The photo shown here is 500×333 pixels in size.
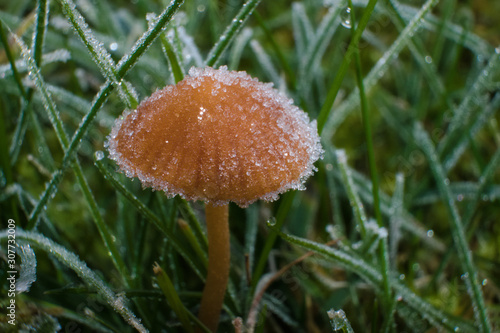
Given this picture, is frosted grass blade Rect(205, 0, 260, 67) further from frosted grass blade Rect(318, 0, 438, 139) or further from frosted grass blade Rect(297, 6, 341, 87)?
frosted grass blade Rect(297, 6, 341, 87)

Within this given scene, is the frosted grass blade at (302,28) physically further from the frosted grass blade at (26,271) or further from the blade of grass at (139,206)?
the frosted grass blade at (26,271)

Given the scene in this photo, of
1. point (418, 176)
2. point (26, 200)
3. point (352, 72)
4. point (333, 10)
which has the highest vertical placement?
point (352, 72)

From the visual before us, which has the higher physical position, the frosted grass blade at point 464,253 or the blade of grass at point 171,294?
the frosted grass blade at point 464,253

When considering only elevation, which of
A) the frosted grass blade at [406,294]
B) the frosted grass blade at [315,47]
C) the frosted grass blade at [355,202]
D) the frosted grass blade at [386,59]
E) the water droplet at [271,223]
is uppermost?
the frosted grass blade at [315,47]

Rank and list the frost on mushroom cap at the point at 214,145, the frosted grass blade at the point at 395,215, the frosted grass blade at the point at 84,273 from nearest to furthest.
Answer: the frost on mushroom cap at the point at 214,145 → the frosted grass blade at the point at 84,273 → the frosted grass blade at the point at 395,215

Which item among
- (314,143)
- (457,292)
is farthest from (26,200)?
(457,292)

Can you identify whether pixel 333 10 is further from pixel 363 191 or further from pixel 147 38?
pixel 147 38

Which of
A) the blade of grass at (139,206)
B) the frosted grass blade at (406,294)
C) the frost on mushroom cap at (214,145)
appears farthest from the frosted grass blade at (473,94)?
the blade of grass at (139,206)

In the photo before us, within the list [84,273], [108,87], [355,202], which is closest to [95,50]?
[108,87]

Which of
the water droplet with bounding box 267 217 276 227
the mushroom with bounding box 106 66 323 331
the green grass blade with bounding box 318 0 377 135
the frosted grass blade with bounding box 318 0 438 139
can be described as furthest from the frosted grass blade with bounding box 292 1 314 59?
the mushroom with bounding box 106 66 323 331
